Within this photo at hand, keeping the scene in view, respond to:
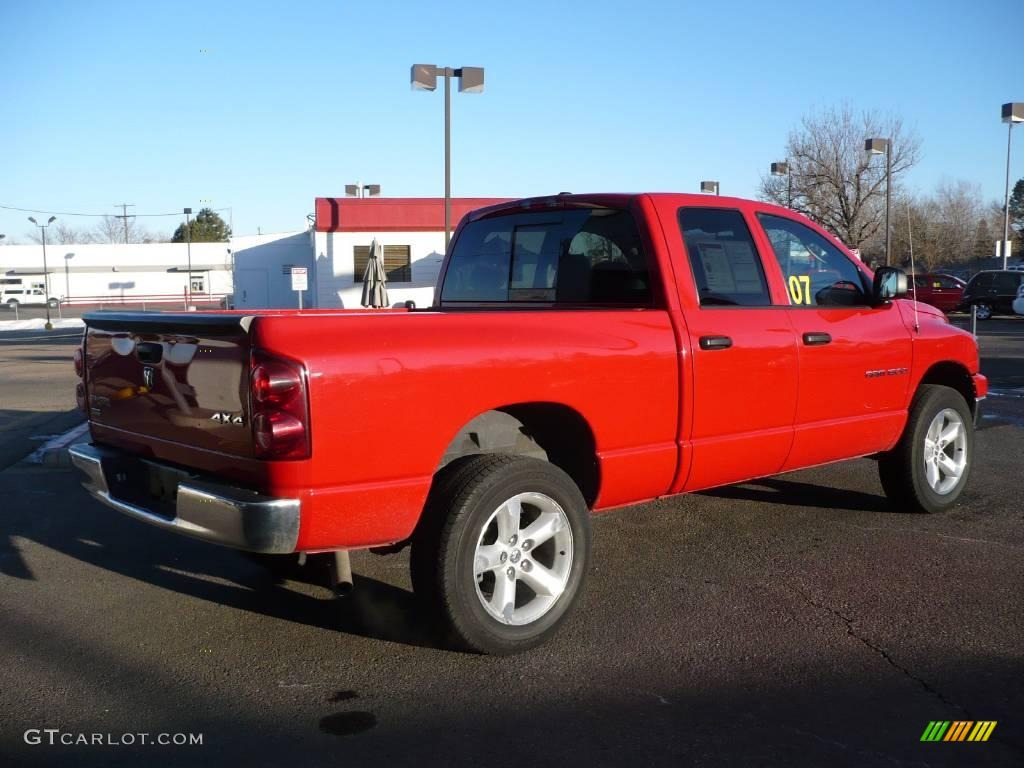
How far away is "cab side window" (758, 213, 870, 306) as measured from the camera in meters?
5.27

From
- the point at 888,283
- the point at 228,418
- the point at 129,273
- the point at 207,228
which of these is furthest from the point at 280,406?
the point at 207,228

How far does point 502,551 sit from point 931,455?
11.4 feet

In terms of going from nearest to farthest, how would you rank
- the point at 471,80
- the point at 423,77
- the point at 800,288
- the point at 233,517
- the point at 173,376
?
the point at 233,517 < the point at 173,376 < the point at 800,288 < the point at 423,77 < the point at 471,80

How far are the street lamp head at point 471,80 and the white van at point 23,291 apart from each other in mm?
57961

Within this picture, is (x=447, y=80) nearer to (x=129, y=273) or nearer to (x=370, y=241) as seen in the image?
(x=370, y=241)

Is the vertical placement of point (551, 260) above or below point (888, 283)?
above

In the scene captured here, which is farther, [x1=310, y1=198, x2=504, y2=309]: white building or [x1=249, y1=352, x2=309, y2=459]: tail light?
[x1=310, y1=198, x2=504, y2=309]: white building

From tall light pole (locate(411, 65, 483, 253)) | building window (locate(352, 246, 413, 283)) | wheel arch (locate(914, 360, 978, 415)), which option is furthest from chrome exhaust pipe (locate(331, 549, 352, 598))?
building window (locate(352, 246, 413, 283))

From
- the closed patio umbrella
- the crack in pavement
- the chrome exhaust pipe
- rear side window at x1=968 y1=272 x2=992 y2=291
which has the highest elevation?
rear side window at x1=968 y1=272 x2=992 y2=291

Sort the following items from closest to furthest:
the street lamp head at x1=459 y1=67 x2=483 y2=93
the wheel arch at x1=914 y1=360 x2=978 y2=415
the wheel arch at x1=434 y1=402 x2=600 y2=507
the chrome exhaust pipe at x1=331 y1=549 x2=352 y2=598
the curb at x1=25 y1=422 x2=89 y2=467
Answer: the chrome exhaust pipe at x1=331 y1=549 x2=352 y2=598, the wheel arch at x1=434 y1=402 x2=600 y2=507, the wheel arch at x1=914 y1=360 x2=978 y2=415, the curb at x1=25 y1=422 x2=89 y2=467, the street lamp head at x1=459 y1=67 x2=483 y2=93

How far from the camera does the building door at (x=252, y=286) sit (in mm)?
36475

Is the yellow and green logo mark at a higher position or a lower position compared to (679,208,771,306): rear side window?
lower

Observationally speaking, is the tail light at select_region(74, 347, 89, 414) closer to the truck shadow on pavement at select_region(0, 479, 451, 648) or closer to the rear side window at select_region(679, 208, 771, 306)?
the truck shadow on pavement at select_region(0, 479, 451, 648)

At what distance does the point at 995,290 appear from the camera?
3225cm
